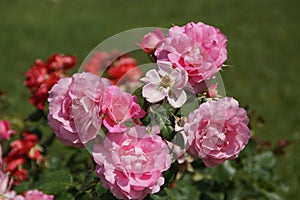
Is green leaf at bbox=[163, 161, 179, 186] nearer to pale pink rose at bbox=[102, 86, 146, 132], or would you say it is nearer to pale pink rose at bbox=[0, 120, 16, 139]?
pale pink rose at bbox=[102, 86, 146, 132]

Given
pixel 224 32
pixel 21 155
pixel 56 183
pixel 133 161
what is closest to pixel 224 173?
pixel 56 183

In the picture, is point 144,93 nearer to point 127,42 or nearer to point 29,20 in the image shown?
point 127,42

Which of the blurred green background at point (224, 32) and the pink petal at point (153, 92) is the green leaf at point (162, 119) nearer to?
the pink petal at point (153, 92)

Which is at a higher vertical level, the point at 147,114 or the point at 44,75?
the point at 147,114

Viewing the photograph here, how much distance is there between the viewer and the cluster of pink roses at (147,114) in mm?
1243

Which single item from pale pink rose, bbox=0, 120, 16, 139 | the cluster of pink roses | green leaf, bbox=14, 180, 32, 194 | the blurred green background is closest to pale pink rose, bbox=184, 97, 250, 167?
the cluster of pink roses

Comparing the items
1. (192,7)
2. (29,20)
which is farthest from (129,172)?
(192,7)

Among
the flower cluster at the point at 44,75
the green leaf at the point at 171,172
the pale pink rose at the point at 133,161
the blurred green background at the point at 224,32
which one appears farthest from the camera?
the blurred green background at the point at 224,32

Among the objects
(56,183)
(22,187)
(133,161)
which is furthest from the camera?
(22,187)

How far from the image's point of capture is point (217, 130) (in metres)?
1.29

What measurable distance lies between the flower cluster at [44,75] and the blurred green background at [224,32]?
1936 millimetres

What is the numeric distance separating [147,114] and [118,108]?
0.09 meters

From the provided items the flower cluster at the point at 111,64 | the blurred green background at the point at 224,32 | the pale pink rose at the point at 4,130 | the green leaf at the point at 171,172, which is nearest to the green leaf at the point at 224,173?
the flower cluster at the point at 111,64

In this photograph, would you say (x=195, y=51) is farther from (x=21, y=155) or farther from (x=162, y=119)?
(x=21, y=155)
